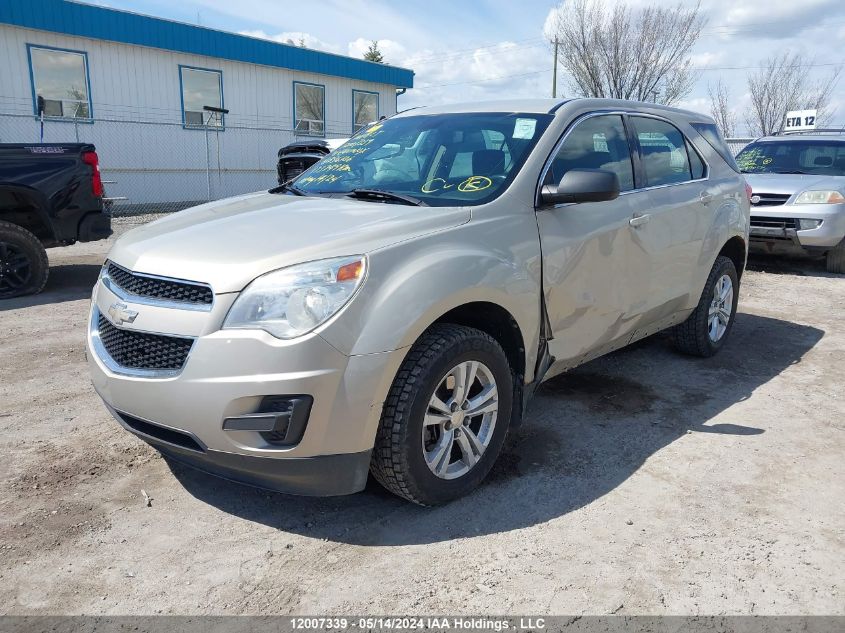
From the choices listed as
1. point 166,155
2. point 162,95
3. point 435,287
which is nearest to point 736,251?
point 435,287

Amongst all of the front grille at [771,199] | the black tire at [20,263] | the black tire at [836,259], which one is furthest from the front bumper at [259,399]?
the black tire at [836,259]

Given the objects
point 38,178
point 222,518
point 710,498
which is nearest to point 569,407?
point 710,498

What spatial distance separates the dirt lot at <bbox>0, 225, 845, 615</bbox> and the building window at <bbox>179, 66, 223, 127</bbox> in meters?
14.2

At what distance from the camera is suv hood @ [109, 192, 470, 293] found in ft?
8.73

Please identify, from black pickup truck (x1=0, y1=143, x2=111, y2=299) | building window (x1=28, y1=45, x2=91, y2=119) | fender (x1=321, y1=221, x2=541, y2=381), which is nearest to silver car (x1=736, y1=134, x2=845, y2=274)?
fender (x1=321, y1=221, x2=541, y2=381)

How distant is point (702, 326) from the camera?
16.8ft

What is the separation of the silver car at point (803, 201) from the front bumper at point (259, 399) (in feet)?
26.3

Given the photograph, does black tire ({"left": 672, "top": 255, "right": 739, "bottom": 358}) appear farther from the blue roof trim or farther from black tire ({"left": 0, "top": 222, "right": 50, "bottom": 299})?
the blue roof trim

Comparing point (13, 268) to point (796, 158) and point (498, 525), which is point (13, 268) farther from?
point (796, 158)

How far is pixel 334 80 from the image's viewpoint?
20547 millimetres

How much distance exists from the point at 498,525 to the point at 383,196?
5.49 ft

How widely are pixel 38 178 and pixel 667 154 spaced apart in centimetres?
619

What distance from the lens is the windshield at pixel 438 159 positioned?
344 centimetres

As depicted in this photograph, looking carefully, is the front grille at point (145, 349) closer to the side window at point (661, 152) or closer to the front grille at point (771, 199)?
the side window at point (661, 152)
